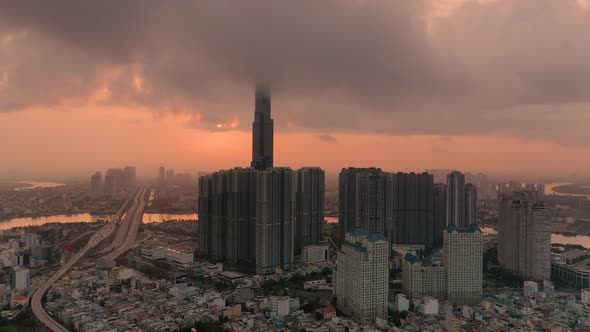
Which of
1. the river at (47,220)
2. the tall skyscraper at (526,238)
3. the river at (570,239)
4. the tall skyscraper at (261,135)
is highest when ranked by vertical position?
the tall skyscraper at (261,135)

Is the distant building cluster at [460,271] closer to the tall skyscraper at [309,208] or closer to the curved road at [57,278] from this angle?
the tall skyscraper at [309,208]

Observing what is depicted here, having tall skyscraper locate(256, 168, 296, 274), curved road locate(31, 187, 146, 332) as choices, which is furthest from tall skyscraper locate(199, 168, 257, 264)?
curved road locate(31, 187, 146, 332)

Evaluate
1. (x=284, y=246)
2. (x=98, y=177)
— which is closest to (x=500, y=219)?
(x=284, y=246)

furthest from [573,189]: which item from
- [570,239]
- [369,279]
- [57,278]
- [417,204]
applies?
[57,278]

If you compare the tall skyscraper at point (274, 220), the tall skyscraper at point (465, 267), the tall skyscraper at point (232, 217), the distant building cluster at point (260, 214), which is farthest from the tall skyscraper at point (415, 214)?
the tall skyscraper at point (465, 267)

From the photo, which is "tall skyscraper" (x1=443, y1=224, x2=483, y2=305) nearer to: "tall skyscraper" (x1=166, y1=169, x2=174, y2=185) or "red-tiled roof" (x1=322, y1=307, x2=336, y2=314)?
"red-tiled roof" (x1=322, y1=307, x2=336, y2=314)
